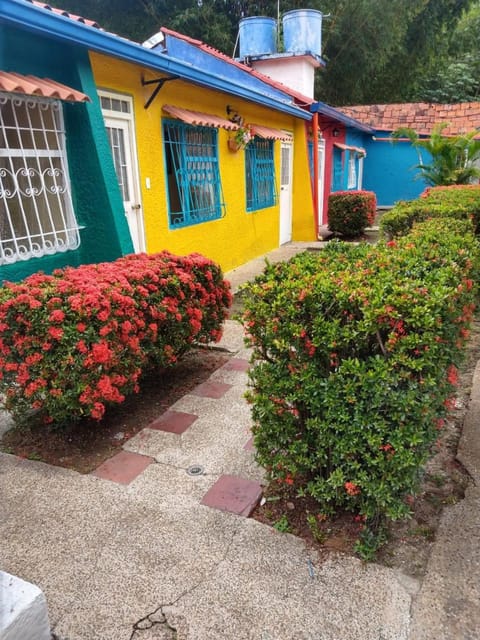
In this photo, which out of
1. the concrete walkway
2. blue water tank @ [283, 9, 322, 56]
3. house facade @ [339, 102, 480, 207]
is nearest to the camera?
the concrete walkway

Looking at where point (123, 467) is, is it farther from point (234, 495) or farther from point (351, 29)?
point (351, 29)

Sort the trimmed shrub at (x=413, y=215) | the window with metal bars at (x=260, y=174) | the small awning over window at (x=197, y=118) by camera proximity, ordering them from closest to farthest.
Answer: the trimmed shrub at (x=413, y=215) → the small awning over window at (x=197, y=118) → the window with metal bars at (x=260, y=174)

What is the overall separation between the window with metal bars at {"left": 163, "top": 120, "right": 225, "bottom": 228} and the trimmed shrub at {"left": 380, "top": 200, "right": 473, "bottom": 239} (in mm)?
2712

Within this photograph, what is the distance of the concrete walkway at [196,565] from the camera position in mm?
1931

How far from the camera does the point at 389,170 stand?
64.8 ft

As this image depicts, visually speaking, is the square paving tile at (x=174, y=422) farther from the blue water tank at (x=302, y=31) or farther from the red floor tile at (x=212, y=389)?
the blue water tank at (x=302, y=31)

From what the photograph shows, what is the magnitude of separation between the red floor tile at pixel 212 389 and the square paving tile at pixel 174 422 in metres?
0.34

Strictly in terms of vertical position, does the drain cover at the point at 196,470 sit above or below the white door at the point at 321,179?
below

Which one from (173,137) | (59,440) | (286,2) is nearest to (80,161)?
(173,137)

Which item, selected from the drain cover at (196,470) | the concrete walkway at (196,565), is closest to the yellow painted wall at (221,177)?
the drain cover at (196,470)

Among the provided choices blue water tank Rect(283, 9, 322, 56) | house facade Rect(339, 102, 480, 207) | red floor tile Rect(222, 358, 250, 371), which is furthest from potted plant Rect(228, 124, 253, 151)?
house facade Rect(339, 102, 480, 207)

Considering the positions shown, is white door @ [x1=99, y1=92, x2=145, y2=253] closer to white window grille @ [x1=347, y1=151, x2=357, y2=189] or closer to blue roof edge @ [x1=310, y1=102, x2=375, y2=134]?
blue roof edge @ [x1=310, y1=102, x2=375, y2=134]

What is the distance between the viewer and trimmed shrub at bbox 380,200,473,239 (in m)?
5.93

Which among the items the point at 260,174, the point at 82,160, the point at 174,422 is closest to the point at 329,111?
the point at 260,174
